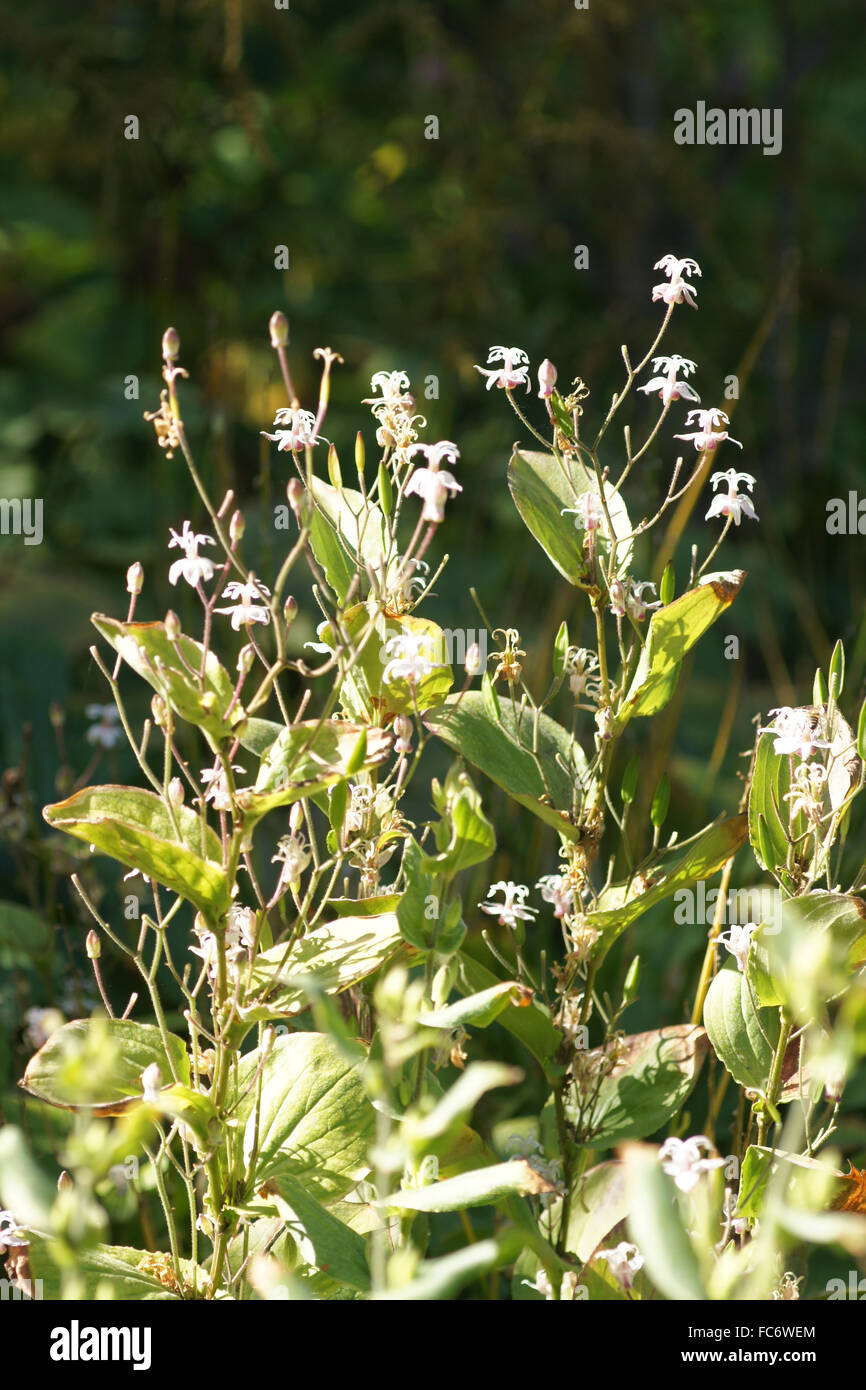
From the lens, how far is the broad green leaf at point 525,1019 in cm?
53

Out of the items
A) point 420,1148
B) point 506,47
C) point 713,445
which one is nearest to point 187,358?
point 506,47

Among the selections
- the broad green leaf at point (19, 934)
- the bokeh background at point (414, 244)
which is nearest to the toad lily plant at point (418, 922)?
the broad green leaf at point (19, 934)

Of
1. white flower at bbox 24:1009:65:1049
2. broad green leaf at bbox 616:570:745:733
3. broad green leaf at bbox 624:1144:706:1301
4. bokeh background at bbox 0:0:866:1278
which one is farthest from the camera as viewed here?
bokeh background at bbox 0:0:866:1278

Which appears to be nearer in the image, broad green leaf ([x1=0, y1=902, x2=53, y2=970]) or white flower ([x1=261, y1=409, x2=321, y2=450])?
white flower ([x1=261, y1=409, x2=321, y2=450])

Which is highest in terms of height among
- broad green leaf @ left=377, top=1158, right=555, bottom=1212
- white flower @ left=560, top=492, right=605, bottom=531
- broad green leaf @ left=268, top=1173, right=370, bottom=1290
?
white flower @ left=560, top=492, right=605, bottom=531

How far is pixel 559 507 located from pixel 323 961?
0.71 feet

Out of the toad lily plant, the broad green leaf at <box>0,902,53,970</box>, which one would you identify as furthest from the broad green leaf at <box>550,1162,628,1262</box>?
the broad green leaf at <box>0,902,53,970</box>

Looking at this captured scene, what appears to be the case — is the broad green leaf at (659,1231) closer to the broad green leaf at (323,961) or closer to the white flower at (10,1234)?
the broad green leaf at (323,961)

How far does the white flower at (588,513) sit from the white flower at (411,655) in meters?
→ 0.08

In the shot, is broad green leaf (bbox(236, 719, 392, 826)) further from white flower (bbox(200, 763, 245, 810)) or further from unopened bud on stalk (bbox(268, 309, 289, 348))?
unopened bud on stalk (bbox(268, 309, 289, 348))

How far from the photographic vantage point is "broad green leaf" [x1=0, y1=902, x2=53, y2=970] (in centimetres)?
89

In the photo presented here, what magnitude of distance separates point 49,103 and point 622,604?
260 centimetres

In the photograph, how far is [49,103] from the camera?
8.83ft

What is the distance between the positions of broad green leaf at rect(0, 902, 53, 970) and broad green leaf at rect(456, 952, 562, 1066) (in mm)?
422
